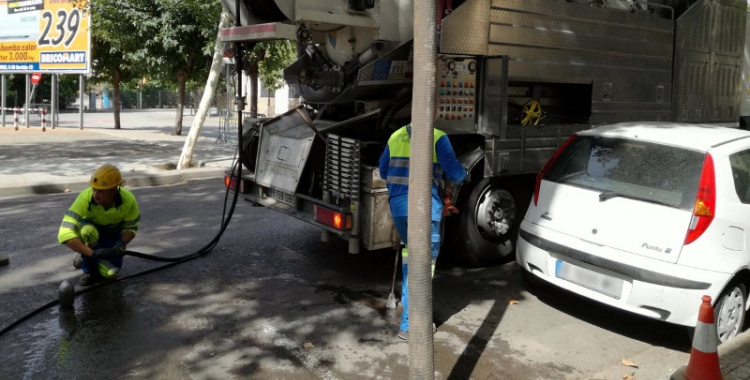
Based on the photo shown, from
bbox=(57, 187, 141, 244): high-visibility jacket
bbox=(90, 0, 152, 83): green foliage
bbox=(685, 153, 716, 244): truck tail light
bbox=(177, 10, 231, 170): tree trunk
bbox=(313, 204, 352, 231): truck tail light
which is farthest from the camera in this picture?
bbox=(90, 0, 152, 83): green foliage

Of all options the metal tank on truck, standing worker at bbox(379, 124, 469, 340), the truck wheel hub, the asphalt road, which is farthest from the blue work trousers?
the truck wheel hub

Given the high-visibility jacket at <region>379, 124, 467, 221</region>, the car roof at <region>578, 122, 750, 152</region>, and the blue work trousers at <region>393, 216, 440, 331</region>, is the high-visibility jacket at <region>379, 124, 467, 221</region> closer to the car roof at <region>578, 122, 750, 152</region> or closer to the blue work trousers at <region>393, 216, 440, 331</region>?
the blue work trousers at <region>393, 216, 440, 331</region>

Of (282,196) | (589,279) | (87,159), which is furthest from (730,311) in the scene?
(87,159)

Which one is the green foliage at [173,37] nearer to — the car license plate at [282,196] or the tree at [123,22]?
the tree at [123,22]

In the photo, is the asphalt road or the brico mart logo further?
the brico mart logo

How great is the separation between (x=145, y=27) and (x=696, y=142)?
1478 cm

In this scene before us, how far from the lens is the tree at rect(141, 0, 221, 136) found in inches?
659

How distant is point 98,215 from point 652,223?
4.11 metres

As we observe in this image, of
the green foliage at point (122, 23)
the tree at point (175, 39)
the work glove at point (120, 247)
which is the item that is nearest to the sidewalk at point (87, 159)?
the tree at point (175, 39)

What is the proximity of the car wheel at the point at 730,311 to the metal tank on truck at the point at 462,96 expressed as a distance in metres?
2.09

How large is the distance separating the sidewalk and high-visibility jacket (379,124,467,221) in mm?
7748

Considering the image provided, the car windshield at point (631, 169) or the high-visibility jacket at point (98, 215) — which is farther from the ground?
the car windshield at point (631, 169)

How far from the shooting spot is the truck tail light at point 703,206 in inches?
166

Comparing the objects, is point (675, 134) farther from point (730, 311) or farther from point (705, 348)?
point (705, 348)
